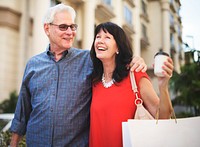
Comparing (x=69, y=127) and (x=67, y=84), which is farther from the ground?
(x=67, y=84)

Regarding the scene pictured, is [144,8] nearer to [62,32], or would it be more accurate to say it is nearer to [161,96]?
[62,32]

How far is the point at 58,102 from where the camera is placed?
2178mm

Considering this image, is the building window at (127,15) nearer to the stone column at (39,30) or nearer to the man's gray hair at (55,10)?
the stone column at (39,30)

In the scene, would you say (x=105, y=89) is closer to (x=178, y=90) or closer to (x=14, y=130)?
(x=14, y=130)

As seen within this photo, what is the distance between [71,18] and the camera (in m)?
2.42

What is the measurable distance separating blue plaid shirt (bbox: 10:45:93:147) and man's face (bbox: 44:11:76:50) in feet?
0.29

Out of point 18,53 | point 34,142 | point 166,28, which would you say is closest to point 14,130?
point 34,142

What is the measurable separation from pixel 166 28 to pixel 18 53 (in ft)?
61.0

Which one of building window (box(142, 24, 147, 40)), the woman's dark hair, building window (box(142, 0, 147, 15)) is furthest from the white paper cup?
building window (box(142, 0, 147, 15))

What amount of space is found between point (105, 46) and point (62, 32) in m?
0.48

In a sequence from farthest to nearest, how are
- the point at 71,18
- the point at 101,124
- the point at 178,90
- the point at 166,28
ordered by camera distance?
the point at 166,28 → the point at 178,90 → the point at 71,18 → the point at 101,124

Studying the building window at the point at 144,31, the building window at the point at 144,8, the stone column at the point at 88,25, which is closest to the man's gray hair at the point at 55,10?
the stone column at the point at 88,25

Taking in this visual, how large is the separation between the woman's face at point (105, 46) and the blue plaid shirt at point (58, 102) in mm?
264

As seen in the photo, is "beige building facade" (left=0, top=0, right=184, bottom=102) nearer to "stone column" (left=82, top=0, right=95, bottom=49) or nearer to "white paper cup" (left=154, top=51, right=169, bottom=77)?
"stone column" (left=82, top=0, right=95, bottom=49)
